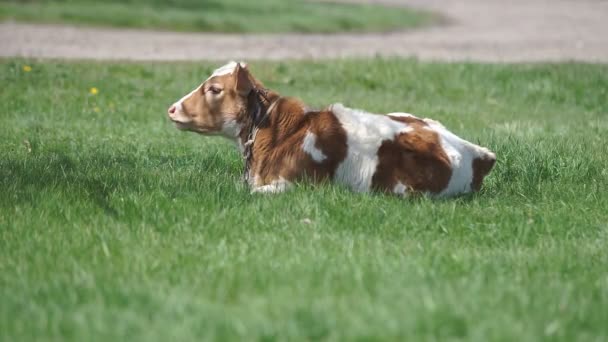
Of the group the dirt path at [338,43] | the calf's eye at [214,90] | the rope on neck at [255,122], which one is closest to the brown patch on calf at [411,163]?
the rope on neck at [255,122]

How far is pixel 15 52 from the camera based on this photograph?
50.0ft

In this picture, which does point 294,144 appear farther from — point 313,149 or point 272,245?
point 272,245

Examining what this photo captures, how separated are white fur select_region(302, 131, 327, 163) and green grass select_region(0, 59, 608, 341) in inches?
8.3

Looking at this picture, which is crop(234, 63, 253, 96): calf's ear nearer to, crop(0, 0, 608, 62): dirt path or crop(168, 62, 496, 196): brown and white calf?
crop(168, 62, 496, 196): brown and white calf

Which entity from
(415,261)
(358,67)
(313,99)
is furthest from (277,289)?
(358,67)

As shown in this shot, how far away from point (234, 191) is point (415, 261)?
1940mm

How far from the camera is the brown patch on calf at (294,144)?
22.7 ft

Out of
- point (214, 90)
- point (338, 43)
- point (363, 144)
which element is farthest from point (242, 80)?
point (338, 43)

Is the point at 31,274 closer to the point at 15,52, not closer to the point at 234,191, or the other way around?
the point at 234,191

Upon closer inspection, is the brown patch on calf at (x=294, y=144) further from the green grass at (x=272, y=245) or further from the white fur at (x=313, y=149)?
the green grass at (x=272, y=245)

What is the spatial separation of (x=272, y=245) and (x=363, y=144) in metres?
1.39

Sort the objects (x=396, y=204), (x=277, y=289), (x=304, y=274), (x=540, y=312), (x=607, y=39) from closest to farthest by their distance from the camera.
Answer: (x=540, y=312) < (x=277, y=289) < (x=304, y=274) < (x=396, y=204) < (x=607, y=39)

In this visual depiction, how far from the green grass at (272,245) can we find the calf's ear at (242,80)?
26.4 inches

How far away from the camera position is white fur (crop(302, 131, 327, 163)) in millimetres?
6906
